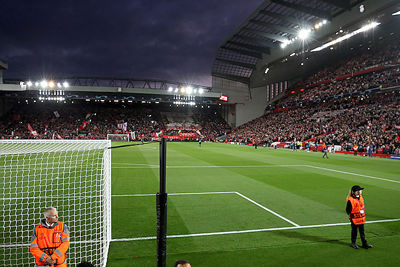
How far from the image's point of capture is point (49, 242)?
12.8 feet

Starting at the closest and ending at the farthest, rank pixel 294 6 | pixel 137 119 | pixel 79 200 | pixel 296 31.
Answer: pixel 79 200 → pixel 294 6 → pixel 296 31 → pixel 137 119

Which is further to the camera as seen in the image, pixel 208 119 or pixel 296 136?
pixel 208 119

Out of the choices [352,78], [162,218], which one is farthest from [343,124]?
[162,218]

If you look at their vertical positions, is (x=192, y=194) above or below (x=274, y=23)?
below

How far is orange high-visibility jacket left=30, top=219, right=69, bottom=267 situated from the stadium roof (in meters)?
41.9

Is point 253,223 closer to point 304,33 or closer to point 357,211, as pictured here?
point 357,211

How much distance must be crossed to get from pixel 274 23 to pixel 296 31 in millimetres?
4034

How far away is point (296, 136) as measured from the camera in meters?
46.3

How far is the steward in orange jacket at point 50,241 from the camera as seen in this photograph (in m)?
3.80

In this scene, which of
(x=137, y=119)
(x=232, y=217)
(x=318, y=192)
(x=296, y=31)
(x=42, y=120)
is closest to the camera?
(x=232, y=217)

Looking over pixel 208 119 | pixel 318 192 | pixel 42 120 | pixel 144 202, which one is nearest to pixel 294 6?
pixel 318 192

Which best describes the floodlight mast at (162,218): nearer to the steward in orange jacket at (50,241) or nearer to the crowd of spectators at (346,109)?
the steward in orange jacket at (50,241)

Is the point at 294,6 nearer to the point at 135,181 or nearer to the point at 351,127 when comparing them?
the point at 351,127

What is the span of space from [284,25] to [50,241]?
163ft
